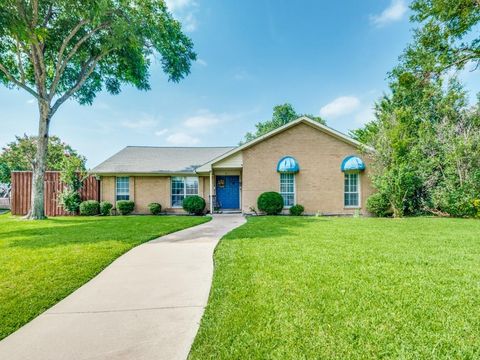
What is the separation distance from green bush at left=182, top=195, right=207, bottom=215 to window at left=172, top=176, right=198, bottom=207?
170 cm

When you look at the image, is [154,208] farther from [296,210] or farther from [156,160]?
[296,210]

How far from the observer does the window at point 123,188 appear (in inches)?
683

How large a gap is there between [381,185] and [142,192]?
15037 millimetres

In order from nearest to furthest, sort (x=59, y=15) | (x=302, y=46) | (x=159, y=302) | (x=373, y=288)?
(x=159, y=302), (x=373, y=288), (x=59, y=15), (x=302, y=46)

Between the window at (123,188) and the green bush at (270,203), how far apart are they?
30.1ft

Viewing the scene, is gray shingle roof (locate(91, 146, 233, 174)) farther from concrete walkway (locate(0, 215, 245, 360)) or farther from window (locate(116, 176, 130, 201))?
concrete walkway (locate(0, 215, 245, 360))

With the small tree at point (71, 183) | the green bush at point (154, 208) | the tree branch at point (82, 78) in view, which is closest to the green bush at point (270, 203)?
the green bush at point (154, 208)

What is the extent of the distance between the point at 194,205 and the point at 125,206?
4.63 m

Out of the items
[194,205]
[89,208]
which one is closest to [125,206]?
[89,208]

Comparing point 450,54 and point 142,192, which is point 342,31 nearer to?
point 450,54

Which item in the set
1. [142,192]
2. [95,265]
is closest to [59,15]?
[142,192]

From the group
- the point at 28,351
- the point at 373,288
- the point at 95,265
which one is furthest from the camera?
the point at 95,265

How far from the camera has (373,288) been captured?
3795mm

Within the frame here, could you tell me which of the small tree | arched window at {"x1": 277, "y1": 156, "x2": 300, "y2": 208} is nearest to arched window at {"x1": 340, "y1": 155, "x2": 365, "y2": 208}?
arched window at {"x1": 277, "y1": 156, "x2": 300, "y2": 208}
